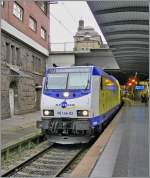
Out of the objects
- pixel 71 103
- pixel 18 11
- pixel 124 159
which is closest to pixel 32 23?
pixel 18 11

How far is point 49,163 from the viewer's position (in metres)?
11.5

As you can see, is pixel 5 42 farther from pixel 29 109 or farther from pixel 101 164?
pixel 101 164

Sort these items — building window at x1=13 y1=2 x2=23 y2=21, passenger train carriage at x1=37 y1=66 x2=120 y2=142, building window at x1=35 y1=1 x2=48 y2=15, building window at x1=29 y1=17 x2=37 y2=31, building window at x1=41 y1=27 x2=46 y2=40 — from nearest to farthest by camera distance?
passenger train carriage at x1=37 y1=66 x2=120 y2=142 → building window at x1=13 y1=2 x2=23 y2=21 → building window at x1=29 y1=17 x2=37 y2=31 → building window at x1=35 y1=1 x2=48 y2=15 → building window at x1=41 y1=27 x2=46 y2=40

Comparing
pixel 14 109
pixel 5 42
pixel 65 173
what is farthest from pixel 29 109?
pixel 65 173

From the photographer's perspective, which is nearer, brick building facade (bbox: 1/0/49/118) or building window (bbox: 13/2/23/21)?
brick building facade (bbox: 1/0/49/118)

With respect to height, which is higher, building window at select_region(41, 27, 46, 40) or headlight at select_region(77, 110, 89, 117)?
building window at select_region(41, 27, 46, 40)

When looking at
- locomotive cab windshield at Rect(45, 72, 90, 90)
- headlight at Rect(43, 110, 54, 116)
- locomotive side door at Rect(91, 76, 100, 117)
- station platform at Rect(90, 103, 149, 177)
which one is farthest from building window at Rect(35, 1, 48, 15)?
station platform at Rect(90, 103, 149, 177)

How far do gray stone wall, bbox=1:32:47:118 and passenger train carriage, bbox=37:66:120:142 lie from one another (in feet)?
32.6

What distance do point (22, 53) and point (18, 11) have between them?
3002 millimetres

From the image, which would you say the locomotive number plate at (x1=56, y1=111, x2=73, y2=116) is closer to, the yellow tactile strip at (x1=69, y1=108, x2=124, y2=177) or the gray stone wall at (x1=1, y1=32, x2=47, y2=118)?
the yellow tactile strip at (x1=69, y1=108, x2=124, y2=177)

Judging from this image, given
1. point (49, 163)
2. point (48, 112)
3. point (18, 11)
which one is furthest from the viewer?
point (18, 11)

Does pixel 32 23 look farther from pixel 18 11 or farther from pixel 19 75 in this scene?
pixel 19 75

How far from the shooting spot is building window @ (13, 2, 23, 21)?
26.6 meters

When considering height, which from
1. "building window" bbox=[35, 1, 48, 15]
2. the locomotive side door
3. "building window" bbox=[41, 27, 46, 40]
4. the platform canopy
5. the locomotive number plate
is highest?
"building window" bbox=[35, 1, 48, 15]
